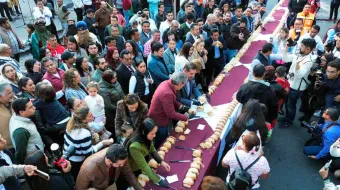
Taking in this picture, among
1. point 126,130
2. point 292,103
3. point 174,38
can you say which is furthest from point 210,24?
point 126,130

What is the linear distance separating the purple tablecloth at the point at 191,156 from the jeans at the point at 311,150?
5.30 feet

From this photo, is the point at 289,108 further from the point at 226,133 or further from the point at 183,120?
the point at 183,120

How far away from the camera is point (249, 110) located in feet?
11.3

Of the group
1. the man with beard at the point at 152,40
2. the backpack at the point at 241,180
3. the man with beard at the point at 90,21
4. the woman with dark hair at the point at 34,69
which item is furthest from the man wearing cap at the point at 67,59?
the backpack at the point at 241,180

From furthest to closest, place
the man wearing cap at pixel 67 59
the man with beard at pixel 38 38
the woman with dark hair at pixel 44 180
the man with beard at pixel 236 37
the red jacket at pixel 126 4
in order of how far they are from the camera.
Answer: the red jacket at pixel 126 4
the man with beard at pixel 236 37
the man with beard at pixel 38 38
the man wearing cap at pixel 67 59
the woman with dark hair at pixel 44 180

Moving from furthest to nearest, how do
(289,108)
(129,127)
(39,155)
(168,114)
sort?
(289,108)
(168,114)
(129,127)
(39,155)

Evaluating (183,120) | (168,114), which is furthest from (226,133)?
(168,114)

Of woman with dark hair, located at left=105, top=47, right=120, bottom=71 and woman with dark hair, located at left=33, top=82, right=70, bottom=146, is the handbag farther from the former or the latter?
woman with dark hair, located at left=33, top=82, right=70, bottom=146

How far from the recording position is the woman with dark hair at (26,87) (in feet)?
12.6

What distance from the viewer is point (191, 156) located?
11.1 ft

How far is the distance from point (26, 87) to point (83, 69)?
92 centimetres

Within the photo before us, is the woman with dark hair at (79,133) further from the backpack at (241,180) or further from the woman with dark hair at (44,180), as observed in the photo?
the backpack at (241,180)

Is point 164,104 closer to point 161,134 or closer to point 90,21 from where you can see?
point 161,134

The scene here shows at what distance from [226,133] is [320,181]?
4.88 ft
